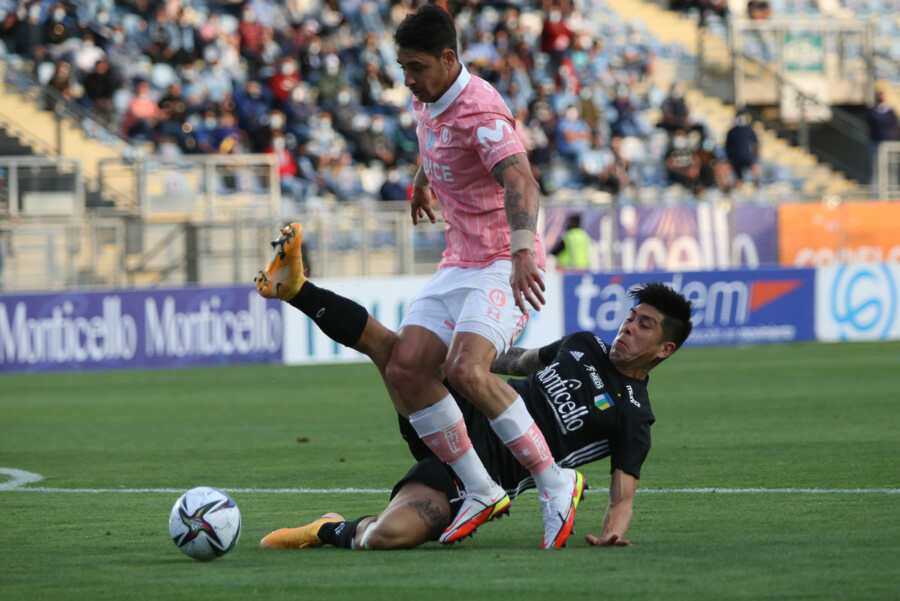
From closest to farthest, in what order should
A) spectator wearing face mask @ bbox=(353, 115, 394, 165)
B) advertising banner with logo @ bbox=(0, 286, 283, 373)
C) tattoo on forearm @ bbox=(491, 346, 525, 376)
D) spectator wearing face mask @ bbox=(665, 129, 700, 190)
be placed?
tattoo on forearm @ bbox=(491, 346, 525, 376)
advertising banner with logo @ bbox=(0, 286, 283, 373)
spectator wearing face mask @ bbox=(353, 115, 394, 165)
spectator wearing face mask @ bbox=(665, 129, 700, 190)

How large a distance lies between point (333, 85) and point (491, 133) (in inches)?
718

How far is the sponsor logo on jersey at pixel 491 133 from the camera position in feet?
19.3

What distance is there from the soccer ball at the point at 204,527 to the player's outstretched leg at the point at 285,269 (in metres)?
0.89

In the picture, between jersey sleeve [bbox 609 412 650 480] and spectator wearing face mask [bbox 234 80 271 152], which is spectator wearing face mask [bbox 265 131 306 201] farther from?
jersey sleeve [bbox 609 412 650 480]

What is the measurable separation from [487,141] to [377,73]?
18.9 m

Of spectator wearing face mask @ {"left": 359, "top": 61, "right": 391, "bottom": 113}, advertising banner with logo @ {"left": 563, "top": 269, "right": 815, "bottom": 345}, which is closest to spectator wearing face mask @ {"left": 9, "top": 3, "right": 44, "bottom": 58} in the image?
spectator wearing face mask @ {"left": 359, "top": 61, "right": 391, "bottom": 113}

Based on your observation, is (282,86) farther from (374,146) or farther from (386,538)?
(386,538)

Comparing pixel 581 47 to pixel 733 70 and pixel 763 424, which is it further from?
pixel 763 424

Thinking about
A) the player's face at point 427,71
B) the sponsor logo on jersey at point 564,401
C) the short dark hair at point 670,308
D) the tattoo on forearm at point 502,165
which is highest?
the player's face at point 427,71

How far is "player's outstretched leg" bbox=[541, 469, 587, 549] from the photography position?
565 cm

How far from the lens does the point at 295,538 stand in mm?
5906

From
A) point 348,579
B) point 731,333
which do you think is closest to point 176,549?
point 348,579

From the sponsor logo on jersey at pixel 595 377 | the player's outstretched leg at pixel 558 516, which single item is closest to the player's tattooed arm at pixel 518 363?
the sponsor logo on jersey at pixel 595 377

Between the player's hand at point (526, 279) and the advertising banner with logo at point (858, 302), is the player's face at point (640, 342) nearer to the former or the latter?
the player's hand at point (526, 279)
